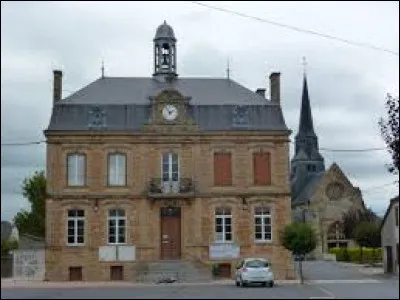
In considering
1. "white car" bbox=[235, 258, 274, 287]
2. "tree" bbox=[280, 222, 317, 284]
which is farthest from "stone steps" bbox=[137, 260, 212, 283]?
"white car" bbox=[235, 258, 274, 287]

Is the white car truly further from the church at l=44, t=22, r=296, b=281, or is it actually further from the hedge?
the hedge

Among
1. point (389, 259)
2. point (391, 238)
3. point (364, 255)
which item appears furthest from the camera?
point (364, 255)

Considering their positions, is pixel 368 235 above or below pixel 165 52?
below

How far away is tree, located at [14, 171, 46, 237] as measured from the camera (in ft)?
196

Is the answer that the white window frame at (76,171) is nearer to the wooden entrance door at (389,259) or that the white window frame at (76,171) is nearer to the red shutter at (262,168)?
the red shutter at (262,168)

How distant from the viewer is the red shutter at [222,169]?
137 ft

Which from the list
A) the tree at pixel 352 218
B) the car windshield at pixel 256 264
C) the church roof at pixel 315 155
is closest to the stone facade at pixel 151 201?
the car windshield at pixel 256 264

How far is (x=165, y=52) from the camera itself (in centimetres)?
4656

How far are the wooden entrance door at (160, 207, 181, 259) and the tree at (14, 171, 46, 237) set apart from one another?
65.6ft

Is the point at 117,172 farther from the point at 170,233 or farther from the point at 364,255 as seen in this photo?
the point at 364,255

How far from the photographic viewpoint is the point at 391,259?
4281 cm

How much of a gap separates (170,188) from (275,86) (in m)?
8.51

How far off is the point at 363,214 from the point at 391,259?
28907mm

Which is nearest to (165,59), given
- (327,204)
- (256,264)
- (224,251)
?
(224,251)
